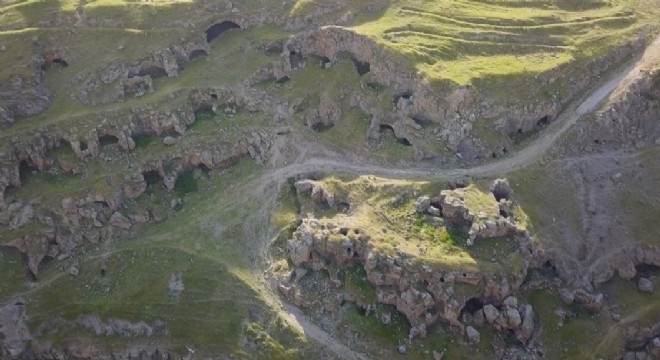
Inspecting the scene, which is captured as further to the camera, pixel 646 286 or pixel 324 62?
pixel 324 62

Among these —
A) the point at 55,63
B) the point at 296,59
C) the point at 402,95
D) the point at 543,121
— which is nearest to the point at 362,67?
the point at 402,95

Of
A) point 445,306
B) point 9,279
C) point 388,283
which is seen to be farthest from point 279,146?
point 9,279

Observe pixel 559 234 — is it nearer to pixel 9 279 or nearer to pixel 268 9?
pixel 268 9

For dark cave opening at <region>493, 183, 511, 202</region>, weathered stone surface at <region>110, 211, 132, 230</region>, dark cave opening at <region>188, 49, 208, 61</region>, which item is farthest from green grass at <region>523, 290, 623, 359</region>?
dark cave opening at <region>188, 49, 208, 61</region>

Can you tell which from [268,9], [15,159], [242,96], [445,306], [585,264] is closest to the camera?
[445,306]

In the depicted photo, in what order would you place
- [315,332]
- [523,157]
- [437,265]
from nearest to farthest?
1. [437,265]
2. [315,332]
3. [523,157]

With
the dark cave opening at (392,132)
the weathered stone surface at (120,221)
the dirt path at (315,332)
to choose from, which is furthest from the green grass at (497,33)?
the weathered stone surface at (120,221)

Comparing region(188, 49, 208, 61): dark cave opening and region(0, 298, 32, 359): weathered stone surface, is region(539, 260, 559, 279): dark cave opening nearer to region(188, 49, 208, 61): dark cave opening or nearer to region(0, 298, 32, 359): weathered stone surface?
region(188, 49, 208, 61): dark cave opening

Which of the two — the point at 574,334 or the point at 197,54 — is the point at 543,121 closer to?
the point at 574,334
